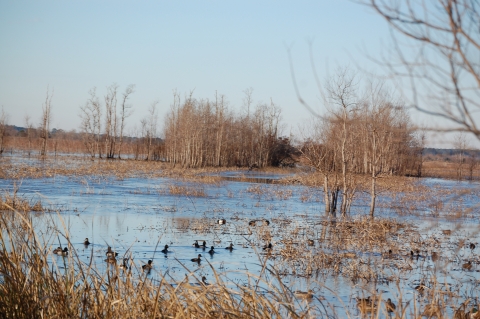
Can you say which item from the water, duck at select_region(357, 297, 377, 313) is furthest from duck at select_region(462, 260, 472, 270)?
duck at select_region(357, 297, 377, 313)

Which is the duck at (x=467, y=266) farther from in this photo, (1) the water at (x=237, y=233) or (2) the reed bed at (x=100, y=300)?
(2) the reed bed at (x=100, y=300)

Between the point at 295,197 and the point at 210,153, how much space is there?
110ft

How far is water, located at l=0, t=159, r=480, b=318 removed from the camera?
762 cm

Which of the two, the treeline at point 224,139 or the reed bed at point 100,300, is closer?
the reed bed at point 100,300

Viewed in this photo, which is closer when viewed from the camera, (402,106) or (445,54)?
(445,54)

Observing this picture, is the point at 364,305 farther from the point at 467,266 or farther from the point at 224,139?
the point at 224,139

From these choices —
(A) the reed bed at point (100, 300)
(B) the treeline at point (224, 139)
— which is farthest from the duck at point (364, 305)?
(B) the treeline at point (224, 139)

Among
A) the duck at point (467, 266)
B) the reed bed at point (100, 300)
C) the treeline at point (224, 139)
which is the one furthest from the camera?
the treeline at point (224, 139)

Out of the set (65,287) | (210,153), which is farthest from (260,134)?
(65,287)

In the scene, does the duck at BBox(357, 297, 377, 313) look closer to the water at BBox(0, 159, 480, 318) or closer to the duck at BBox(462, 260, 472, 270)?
the water at BBox(0, 159, 480, 318)

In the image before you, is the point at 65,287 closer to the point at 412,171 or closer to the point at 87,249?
the point at 87,249

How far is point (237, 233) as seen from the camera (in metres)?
13.8

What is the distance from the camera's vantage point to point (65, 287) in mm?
4078

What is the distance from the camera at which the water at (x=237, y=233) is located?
25.0 feet
